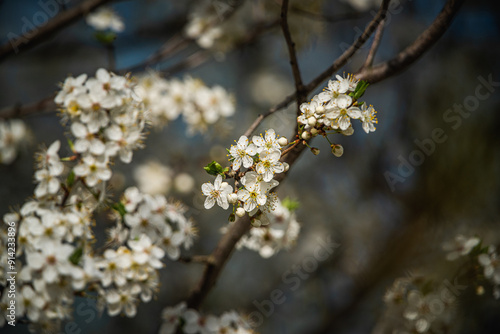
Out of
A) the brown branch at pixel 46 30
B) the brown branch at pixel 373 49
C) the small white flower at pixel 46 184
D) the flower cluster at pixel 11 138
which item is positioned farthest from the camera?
the flower cluster at pixel 11 138

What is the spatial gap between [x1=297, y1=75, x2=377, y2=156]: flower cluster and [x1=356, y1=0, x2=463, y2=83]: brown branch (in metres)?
0.30

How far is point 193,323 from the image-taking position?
6.46 ft

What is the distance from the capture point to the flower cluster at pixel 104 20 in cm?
317

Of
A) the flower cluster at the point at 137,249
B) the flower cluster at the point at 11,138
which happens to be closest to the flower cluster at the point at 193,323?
the flower cluster at the point at 137,249

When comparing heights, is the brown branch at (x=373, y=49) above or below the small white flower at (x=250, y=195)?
above

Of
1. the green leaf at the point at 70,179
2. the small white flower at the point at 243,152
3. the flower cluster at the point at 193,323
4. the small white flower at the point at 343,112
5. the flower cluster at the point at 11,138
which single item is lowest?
the flower cluster at the point at 193,323

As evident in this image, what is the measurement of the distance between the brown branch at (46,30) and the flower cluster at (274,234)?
5.69 ft

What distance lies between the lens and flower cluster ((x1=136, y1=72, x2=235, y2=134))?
9.96 feet

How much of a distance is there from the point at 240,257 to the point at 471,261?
2.98 m

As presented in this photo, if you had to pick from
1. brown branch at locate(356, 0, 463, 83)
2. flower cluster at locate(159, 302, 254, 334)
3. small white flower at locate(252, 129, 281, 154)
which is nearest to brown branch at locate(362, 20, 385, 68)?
brown branch at locate(356, 0, 463, 83)

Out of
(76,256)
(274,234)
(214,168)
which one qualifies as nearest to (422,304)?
(274,234)

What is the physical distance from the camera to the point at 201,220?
4.52m

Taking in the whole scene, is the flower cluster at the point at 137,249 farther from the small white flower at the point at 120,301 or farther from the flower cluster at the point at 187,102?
the flower cluster at the point at 187,102

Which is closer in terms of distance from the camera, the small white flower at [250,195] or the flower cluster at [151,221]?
the small white flower at [250,195]
